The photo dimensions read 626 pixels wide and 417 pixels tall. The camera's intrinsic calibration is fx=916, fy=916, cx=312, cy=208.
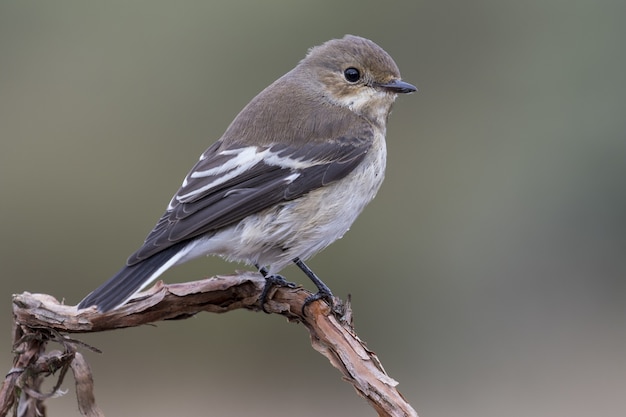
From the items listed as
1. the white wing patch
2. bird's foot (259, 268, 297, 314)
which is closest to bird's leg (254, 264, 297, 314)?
bird's foot (259, 268, 297, 314)

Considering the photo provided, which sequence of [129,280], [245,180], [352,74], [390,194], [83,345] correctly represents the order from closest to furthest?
[83,345]
[129,280]
[245,180]
[352,74]
[390,194]

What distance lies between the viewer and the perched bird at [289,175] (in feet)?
11.9

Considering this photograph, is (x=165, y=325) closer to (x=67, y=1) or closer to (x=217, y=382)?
(x=217, y=382)

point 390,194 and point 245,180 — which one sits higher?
point 245,180

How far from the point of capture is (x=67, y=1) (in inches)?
317

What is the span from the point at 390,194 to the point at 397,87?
3632 millimetres

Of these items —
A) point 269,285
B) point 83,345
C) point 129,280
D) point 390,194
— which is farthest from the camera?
point 390,194

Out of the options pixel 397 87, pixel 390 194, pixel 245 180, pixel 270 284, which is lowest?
pixel 390 194

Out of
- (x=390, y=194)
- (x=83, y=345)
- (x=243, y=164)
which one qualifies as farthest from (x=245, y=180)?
(x=390, y=194)

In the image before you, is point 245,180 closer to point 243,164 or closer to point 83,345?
point 243,164

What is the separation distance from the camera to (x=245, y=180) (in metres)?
3.82

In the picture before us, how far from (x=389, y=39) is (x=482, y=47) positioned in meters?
0.99

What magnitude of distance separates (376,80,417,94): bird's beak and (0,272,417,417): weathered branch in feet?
5.52

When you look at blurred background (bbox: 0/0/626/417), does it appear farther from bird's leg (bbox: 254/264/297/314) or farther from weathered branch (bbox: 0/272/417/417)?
weathered branch (bbox: 0/272/417/417)
